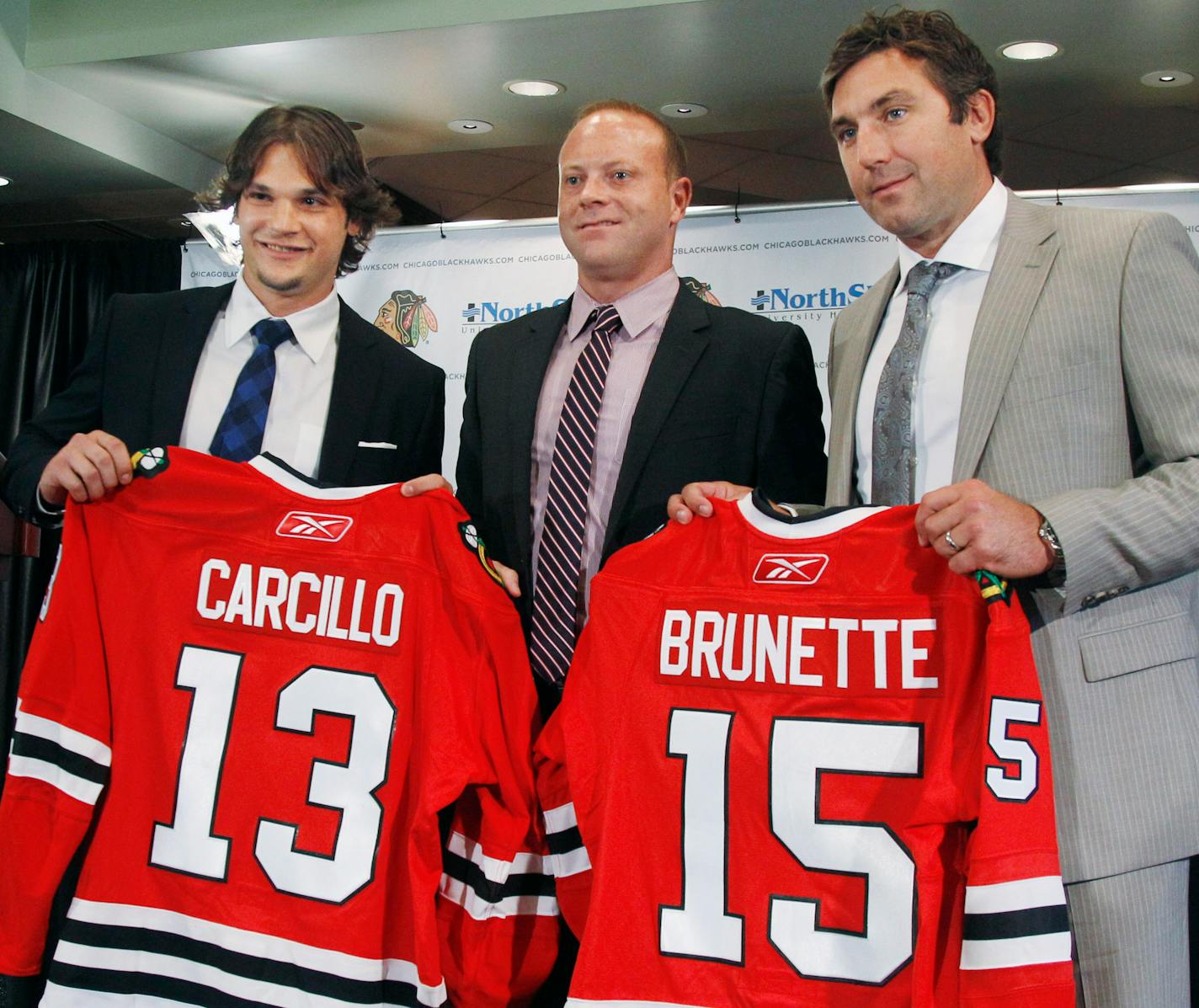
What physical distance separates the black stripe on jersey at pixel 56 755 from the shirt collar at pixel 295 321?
0.79 metres

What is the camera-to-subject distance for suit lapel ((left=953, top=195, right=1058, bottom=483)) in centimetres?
170

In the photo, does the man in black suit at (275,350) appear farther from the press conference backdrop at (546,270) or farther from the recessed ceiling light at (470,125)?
the recessed ceiling light at (470,125)

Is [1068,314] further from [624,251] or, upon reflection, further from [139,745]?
A: [139,745]

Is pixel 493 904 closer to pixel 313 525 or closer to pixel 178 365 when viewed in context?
pixel 313 525

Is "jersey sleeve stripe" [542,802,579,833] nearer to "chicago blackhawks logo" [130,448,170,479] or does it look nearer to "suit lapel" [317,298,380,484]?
"suit lapel" [317,298,380,484]

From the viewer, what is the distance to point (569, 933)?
2.04 metres

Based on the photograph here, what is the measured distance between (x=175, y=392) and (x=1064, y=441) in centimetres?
154

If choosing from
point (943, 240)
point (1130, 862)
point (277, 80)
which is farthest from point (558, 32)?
point (1130, 862)

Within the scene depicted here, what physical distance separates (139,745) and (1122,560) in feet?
4.96

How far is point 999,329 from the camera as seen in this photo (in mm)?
1719

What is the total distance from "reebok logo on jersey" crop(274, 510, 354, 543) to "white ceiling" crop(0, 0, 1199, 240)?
2547mm

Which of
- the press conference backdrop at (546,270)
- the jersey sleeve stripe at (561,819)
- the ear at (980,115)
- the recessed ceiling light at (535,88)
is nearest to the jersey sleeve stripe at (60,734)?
the jersey sleeve stripe at (561,819)

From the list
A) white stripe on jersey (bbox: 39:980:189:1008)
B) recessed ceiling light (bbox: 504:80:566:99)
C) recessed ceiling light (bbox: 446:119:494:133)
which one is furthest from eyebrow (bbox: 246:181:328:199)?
recessed ceiling light (bbox: 446:119:494:133)

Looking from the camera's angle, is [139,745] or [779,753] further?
[139,745]
